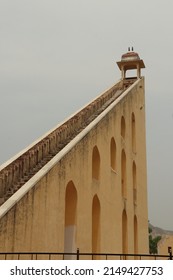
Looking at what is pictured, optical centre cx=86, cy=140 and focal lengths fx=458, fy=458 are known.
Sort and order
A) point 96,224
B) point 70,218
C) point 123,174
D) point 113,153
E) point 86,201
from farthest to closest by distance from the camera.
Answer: point 123,174, point 113,153, point 96,224, point 86,201, point 70,218

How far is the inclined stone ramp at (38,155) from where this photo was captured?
7.97 m

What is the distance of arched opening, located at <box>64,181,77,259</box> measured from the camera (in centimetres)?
917

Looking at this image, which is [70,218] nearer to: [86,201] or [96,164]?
[86,201]

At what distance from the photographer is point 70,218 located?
30.7 ft

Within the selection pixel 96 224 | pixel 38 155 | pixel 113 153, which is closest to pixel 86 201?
pixel 96 224

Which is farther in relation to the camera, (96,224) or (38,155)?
(96,224)

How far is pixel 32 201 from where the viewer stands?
7.18 meters

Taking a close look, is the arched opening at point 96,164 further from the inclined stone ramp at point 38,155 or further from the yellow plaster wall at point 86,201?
the inclined stone ramp at point 38,155

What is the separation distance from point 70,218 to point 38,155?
144 cm

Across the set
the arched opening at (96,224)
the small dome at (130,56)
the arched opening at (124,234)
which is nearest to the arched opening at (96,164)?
the arched opening at (96,224)

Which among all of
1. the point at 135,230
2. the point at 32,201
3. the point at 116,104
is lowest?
the point at 135,230
